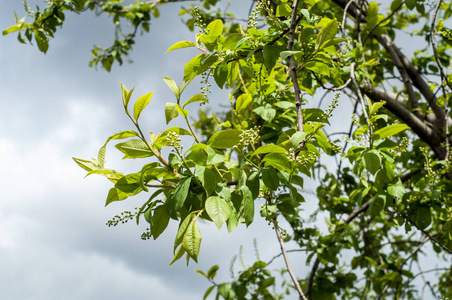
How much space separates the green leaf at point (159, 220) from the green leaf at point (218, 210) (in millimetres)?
178

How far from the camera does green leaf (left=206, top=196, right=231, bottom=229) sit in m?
0.94

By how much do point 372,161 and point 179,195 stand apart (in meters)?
0.65

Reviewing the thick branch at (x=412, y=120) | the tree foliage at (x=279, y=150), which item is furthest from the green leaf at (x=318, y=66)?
the thick branch at (x=412, y=120)

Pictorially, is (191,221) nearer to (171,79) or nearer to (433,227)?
(171,79)

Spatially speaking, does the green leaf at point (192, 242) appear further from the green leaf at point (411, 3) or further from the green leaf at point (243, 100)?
the green leaf at point (411, 3)

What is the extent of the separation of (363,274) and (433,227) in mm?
806

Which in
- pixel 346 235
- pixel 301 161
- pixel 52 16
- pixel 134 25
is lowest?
pixel 301 161

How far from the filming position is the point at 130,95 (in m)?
1.05

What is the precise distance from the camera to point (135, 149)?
1056 mm

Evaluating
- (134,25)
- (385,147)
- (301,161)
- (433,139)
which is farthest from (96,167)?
(134,25)

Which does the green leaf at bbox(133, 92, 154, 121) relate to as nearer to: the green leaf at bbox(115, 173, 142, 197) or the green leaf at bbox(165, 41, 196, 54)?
the green leaf at bbox(115, 173, 142, 197)

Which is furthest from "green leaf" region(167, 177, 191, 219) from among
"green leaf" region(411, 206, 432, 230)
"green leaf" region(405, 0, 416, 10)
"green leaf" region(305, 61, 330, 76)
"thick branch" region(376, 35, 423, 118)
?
"thick branch" region(376, 35, 423, 118)

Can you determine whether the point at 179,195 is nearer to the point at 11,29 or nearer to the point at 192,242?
the point at 192,242

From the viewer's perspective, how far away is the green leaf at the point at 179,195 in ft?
3.20
